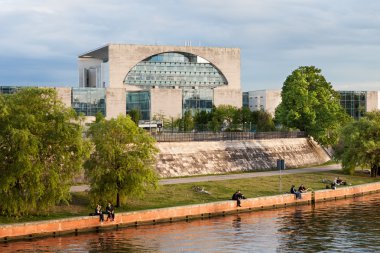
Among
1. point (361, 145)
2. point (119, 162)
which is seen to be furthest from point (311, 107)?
point (119, 162)

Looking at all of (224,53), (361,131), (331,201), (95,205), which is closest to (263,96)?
(224,53)

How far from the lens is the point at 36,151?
47.2 metres

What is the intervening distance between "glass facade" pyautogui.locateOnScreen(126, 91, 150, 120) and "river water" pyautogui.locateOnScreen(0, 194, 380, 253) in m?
74.3

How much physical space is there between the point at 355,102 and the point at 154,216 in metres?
111

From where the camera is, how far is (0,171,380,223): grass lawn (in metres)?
51.2

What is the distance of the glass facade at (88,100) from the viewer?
120250 millimetres

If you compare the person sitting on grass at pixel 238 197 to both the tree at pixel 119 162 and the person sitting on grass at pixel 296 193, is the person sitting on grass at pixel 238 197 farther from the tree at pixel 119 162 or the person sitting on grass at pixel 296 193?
the tree at pixel 119 162

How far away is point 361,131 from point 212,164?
19.1m

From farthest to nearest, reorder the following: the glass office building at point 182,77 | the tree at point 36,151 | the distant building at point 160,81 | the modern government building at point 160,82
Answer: the glass office building at point 182,77, the distant building at point 160,81, the modern government building at point 160,82, the tree at point 36,151

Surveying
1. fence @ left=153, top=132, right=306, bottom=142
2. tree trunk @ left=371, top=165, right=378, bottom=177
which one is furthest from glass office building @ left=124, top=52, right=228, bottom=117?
tree trunk @ left=371, top=165, right=378, bottom=177

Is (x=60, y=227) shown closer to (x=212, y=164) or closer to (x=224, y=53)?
(x=212, y=164)

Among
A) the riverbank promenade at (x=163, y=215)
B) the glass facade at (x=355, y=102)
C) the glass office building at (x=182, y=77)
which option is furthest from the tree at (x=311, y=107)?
the glass facade at (x=355, y=102)

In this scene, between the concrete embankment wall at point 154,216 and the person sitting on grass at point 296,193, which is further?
the person sitting on grass at point 296,193

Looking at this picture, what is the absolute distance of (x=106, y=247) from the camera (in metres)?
42.0
